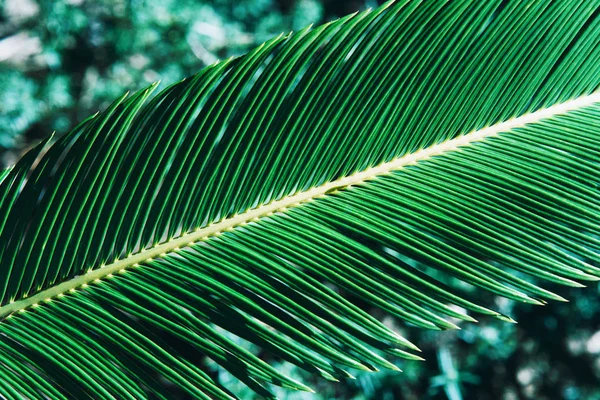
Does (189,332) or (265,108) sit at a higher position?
(265,108)

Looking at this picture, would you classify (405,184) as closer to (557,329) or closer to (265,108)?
(265,108)

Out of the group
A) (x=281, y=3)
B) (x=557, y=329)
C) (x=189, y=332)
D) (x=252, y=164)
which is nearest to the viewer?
(x=189, y=332)

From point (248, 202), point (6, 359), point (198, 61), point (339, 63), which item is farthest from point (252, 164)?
point (198, 61)

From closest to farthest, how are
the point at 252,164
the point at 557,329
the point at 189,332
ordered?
1. the point at 189,332
2. the point at 252,164
3. the point at 557,329

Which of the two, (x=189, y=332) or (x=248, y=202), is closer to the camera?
(x=189, y=332)
